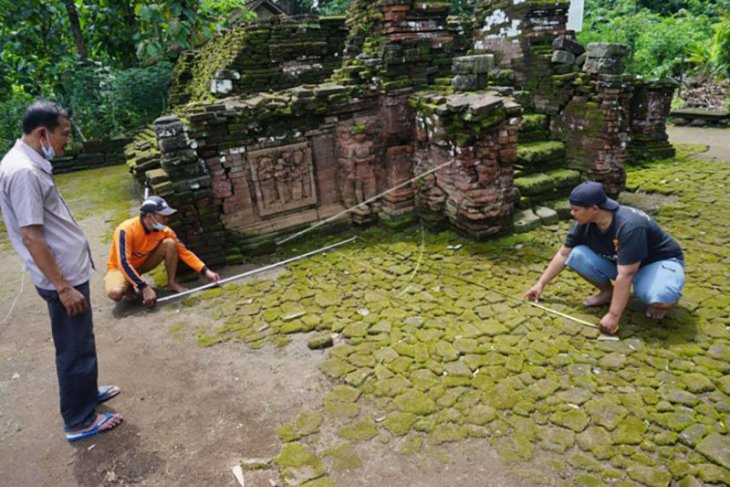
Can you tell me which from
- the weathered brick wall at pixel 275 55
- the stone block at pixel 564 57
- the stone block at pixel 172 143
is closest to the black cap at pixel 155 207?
the stone block at pixel 172 143

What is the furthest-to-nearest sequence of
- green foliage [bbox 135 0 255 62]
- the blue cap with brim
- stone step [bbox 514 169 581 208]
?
green foliage [bbox 135 0 255 62], stone step [bbox 514 169 581 208], the blue cap with brim

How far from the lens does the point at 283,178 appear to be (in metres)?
6.52

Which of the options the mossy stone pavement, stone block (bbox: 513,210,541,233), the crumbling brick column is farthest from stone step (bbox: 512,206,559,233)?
the crumbling brick column

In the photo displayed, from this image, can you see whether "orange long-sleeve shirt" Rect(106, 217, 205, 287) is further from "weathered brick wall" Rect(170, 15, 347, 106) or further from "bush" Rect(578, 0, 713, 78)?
"bush" Rect(578, 0, 713, 78)

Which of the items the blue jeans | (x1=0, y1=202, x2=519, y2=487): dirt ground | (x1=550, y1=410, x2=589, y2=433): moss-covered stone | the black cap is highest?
the black cap

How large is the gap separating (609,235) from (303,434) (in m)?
3.09

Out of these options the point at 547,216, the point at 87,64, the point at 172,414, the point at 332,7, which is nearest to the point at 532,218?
the point at 547,216

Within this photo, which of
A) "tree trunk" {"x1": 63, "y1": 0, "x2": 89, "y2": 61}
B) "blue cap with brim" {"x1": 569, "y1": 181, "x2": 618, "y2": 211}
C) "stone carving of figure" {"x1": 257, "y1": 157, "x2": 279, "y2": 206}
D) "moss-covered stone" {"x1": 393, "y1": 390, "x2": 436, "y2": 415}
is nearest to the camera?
"moss-covered stone" {"x1": 393, "y1": 390, "x2": 436, "y2": 415}

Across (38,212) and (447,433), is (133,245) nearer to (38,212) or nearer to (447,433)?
(38,212)

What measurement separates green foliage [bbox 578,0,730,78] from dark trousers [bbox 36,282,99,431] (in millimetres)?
19989

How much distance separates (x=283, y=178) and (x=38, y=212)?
149 inches

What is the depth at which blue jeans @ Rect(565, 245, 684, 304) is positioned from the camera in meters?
3.97

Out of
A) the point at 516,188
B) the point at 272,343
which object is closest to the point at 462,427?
the point at 272,343

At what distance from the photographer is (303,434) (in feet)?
10.8
